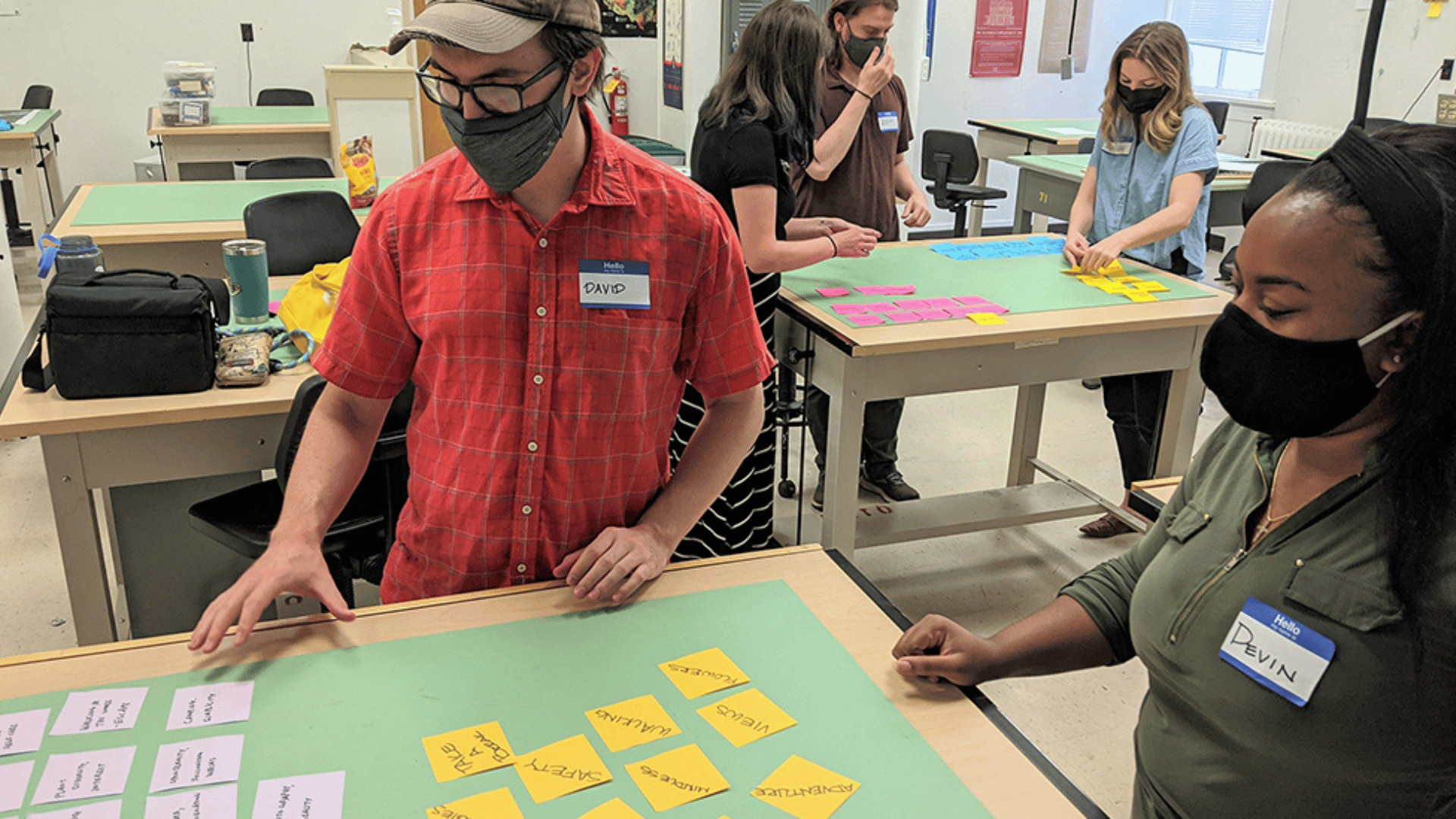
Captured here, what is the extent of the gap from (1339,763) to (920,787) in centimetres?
39

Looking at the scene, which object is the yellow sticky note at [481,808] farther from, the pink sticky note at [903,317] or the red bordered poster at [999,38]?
the red bordered poster at [999,38]

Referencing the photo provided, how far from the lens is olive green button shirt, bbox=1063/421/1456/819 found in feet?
3.03

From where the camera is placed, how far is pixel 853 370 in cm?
251

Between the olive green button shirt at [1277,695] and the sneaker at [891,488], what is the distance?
7.91 feet

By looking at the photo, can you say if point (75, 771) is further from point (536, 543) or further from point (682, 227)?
point (682, 227)

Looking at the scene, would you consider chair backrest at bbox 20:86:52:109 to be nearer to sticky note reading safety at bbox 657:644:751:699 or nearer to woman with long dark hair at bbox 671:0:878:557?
woman with long dark hair at bbox 671:0:878:557

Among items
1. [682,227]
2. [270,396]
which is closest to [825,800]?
[682,227]

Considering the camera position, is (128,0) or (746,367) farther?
(128,0)

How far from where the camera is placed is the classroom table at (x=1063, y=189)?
4.96 meters

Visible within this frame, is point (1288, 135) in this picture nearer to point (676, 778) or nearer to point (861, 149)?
point (861, 149)

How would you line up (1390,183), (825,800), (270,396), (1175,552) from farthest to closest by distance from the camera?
(270,396), (1175,552), (825,800), (1390,183)

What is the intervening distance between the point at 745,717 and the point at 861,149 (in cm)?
234

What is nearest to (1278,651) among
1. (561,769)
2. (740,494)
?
(561,769)

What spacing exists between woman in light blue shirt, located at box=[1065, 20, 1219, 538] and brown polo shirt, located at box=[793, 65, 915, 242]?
0.62 m
